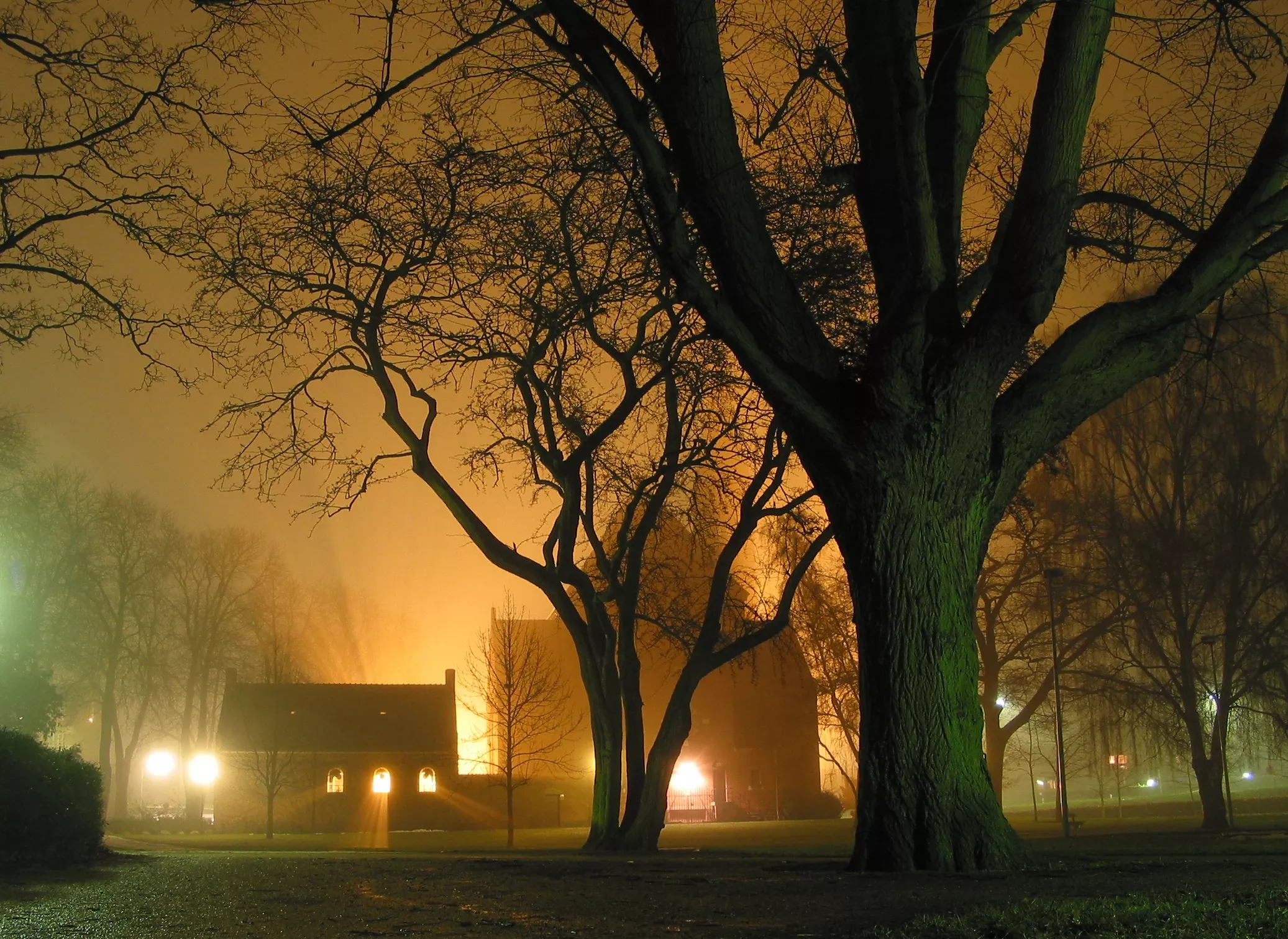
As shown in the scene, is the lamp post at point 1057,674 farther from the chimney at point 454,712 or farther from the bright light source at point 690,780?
the chimney at point 454,712

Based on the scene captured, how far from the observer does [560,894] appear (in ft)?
29.7

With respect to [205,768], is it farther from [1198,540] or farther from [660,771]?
[1198,540]

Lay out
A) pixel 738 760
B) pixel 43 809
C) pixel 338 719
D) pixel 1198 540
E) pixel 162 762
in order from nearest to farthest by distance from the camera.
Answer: pixel 43 809, pixel 1198 540, pixel 162 762, pixel 738 760, pixel 338 719

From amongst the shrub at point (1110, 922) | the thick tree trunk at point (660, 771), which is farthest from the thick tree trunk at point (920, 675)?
the thick tree trunk at point (660, 771)

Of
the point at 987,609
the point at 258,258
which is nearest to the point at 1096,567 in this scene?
the point at 987,609

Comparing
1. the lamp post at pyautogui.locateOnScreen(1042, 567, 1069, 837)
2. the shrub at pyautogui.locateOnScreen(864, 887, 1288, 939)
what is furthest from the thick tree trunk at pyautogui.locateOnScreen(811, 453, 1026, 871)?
the lamp post at pyautogui.locateOnScreen(1042, 567, 1069, 837)

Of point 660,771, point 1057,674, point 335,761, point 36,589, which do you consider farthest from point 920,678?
point 335,761

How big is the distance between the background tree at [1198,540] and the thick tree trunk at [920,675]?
22.9 m

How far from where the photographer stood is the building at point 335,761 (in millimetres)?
65875

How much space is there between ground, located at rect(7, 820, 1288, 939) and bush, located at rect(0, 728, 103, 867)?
1039mm

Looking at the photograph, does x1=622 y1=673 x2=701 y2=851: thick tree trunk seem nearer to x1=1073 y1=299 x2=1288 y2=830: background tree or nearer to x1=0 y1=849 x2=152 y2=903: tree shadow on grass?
x1=0 y1=849 x2=152 y2=903: tree shadow on grass

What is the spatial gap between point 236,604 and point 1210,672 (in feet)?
184

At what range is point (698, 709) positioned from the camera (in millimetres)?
69438

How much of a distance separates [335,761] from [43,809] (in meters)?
56.2
